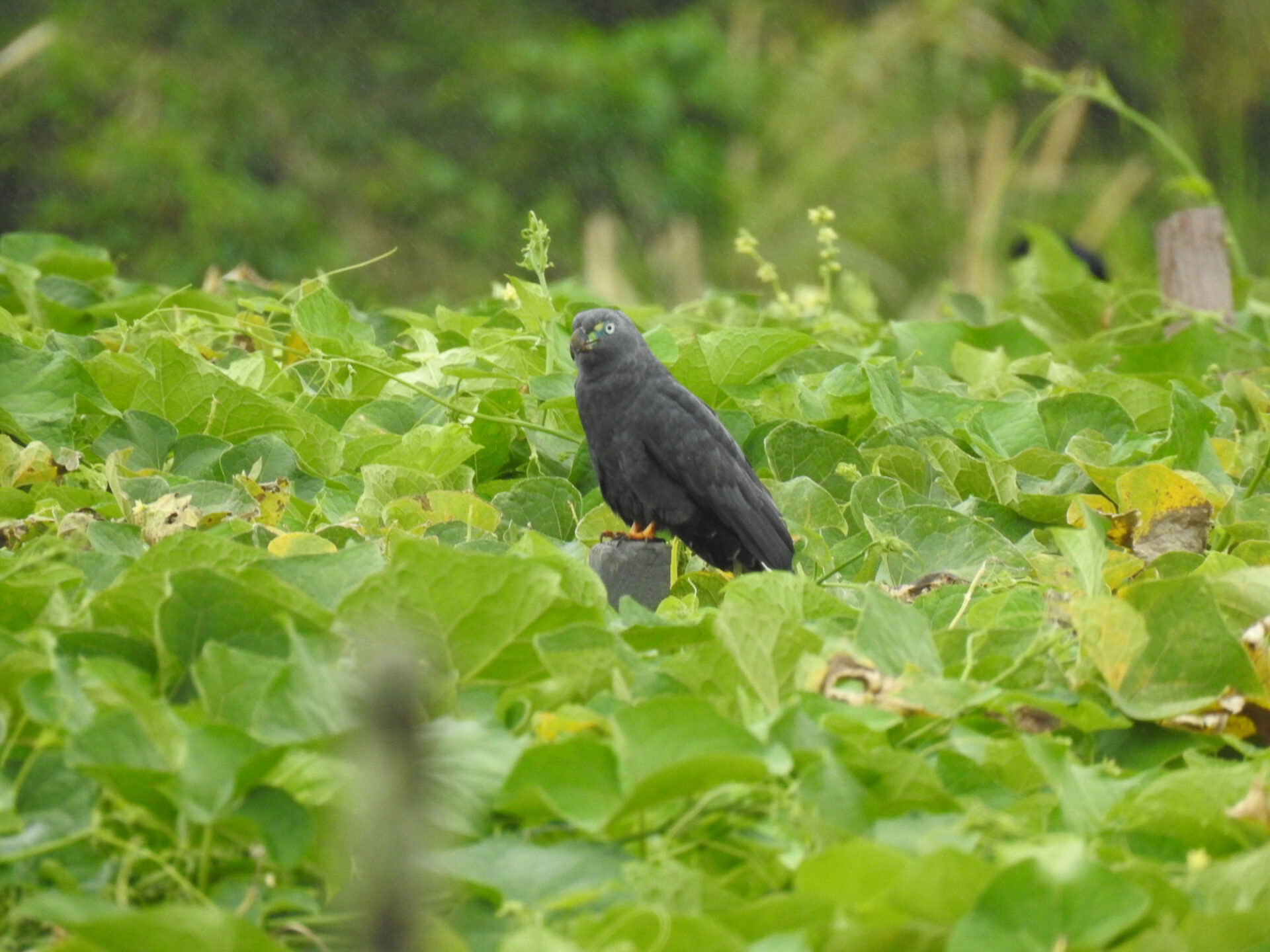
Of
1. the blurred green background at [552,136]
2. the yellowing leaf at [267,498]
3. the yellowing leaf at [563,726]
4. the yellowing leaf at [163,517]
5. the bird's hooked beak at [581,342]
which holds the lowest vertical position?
the blurred green background at [552,136]

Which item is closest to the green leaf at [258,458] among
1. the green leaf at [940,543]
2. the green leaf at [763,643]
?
the green leaf at [940,543]

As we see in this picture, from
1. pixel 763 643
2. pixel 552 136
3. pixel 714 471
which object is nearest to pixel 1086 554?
pixel 763 643

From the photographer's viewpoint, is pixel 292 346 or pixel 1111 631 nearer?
Result: pixel 1111 631

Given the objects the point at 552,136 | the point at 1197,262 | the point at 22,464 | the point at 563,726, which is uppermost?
the point at 563,726

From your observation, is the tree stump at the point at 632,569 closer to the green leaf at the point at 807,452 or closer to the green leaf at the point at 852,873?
the green leaf at the point at 807,452

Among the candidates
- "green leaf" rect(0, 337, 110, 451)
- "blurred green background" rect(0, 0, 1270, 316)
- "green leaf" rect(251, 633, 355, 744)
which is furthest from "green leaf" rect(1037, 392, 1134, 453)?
"blurred green background" rect(0, 0, 1270, 316)

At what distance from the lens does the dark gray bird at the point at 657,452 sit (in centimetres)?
225

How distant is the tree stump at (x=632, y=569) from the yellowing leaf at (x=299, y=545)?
34 centimetres

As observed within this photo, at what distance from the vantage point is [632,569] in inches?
72.1

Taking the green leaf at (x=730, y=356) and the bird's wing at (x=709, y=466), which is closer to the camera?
the bird's wing at (x=709, y=466)

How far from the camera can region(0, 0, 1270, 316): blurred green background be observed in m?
11.0

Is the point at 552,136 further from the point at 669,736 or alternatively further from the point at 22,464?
the point at 669,736

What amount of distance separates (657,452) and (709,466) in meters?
0.11

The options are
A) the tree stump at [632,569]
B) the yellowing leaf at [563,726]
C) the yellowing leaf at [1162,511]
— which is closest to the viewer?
the yellowing leaf at [563,726]
